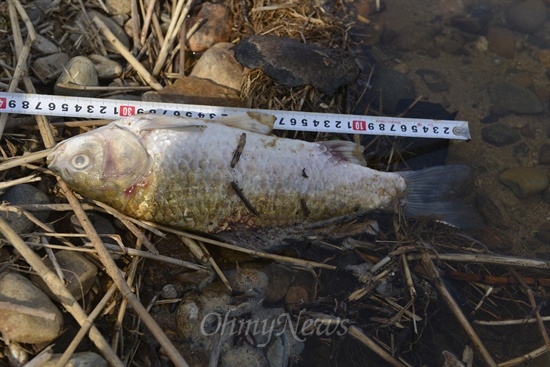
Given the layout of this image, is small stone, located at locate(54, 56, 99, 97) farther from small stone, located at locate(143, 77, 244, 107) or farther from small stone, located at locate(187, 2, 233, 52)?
small stone, located at locate(187, 2, 233, 52)

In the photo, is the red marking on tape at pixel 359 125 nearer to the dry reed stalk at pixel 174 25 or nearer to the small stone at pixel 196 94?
the small stone at pixel 196 94

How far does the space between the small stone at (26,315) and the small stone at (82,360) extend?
180 mm

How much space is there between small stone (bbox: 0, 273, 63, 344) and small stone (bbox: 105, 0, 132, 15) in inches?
125

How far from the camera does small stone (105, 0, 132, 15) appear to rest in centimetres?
526

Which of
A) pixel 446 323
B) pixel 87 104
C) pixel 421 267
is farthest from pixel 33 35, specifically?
pixel 446 323

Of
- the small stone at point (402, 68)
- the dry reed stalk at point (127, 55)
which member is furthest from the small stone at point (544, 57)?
the dry reed stalk at point (127, 55)

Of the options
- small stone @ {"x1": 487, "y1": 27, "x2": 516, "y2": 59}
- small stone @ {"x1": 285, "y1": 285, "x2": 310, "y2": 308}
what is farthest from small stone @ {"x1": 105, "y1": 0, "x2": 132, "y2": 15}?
small stone @ {"x1": 487, "y1": 27, "x2": 516, "y2": 59}

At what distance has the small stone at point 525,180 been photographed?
5.03 metres

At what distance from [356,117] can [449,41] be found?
84.2 inches

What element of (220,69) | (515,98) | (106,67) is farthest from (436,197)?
(106,67)

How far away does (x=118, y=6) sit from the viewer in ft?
17.3

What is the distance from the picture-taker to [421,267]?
13.8 ft

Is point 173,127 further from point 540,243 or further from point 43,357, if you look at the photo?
point 540,243

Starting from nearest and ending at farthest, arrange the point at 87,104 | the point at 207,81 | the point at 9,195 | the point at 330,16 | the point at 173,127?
the point at 173,127 < the point at 9,195 < the point at 87,104 < the point at 207,81 < the point at 330,16
